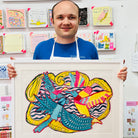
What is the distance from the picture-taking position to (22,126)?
2.59 feet

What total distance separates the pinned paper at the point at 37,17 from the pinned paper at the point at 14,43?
140 millimetres

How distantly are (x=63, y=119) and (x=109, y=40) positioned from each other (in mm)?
839

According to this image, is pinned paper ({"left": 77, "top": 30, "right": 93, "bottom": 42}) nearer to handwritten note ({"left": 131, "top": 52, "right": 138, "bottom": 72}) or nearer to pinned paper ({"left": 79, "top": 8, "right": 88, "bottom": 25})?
pinned paper ({"left": 79, "top": 8, "right": 88, "bottom": 25})

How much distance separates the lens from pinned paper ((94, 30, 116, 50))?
1.36 metres

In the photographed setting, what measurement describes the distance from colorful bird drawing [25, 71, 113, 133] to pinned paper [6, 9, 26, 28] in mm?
746

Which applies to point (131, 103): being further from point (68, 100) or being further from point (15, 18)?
point (15, 18)

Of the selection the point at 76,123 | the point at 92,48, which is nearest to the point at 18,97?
Answer: the point at 76,123

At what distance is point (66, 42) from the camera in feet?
3.15

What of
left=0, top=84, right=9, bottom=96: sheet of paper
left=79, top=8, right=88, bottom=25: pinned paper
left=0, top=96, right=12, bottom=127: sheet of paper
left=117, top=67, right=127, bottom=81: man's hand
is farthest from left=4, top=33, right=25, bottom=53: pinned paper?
left=117, top=67, right=127, bottom=81: man's hand

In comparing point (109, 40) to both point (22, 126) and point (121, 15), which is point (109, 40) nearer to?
point (121, 15)

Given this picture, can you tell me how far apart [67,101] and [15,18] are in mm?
917

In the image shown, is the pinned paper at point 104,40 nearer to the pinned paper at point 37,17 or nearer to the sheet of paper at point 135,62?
the sheet of paper at point 135,62

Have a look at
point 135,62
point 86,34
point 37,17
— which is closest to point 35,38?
point 37,17

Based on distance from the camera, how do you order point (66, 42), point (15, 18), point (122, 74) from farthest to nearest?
point (15, 18) < point (66, 42) < point (122, 74)
